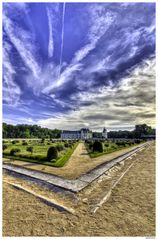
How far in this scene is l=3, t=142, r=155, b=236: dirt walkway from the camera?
3426mm

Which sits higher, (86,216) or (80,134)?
(86,216)

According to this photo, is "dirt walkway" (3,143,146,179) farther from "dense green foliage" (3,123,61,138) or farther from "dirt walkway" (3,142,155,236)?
"dense green foliage" (3,123,61,138)

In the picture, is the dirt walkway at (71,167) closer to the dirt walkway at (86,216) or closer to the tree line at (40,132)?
the dirt walkway at (86,216)

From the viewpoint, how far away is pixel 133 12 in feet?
14.8

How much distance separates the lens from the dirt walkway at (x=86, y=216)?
3.43 meters

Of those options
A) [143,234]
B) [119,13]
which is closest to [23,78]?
[119,13]

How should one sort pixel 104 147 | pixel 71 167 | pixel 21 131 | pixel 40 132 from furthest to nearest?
pixel 40 132
pixel 21 131
pixel 104 147
pixel 71 167

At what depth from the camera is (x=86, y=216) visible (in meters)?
3.97

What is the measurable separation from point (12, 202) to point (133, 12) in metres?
6.21

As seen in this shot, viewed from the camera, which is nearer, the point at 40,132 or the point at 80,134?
the point at 40,132

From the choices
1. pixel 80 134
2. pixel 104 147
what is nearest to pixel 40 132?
pixel 80 134

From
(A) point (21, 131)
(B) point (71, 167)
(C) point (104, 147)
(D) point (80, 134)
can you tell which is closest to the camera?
(B) point (71, 167)

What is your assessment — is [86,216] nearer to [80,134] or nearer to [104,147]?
[104,147]

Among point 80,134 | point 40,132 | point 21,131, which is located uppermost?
point 21,131
